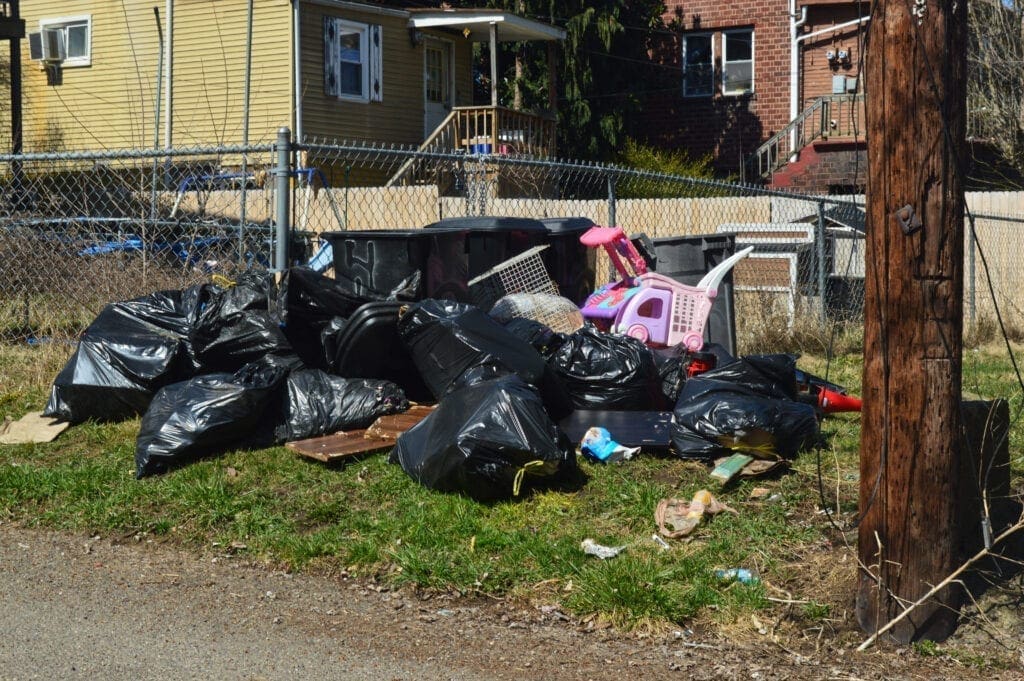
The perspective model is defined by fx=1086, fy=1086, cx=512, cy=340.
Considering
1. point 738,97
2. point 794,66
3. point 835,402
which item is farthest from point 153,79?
point 835,402

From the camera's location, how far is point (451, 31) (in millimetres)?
22969

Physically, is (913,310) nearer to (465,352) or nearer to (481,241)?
(465,352)

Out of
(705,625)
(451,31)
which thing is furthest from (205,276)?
(451,31)

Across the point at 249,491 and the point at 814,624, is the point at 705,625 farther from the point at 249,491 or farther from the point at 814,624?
the point at 249,491

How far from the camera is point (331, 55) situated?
20.5 meters

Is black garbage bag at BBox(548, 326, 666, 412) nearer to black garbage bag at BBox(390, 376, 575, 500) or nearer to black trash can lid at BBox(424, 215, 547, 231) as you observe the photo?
black garbage bag at BBox(390, 376, 575, 500)

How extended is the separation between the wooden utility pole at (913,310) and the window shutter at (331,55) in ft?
58.4

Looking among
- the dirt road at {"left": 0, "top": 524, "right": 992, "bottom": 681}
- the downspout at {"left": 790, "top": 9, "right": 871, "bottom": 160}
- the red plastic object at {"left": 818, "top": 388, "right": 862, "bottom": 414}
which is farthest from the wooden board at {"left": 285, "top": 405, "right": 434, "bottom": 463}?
the downspout at {"left": 790, "top": 9, "right": 871, "bottom": 160}

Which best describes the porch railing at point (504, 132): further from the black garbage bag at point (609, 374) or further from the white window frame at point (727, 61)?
the black garbage bag at point (609, 374)

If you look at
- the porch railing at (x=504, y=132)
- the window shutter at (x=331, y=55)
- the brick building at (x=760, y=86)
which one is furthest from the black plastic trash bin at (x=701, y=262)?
the brick building at (x=760, y=86)

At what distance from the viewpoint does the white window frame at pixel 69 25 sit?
2203 centimetres

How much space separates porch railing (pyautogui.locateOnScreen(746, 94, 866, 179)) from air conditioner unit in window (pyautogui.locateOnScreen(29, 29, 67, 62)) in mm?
15006

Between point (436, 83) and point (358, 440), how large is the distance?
1827 centimetres

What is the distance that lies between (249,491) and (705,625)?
247 centimetres
